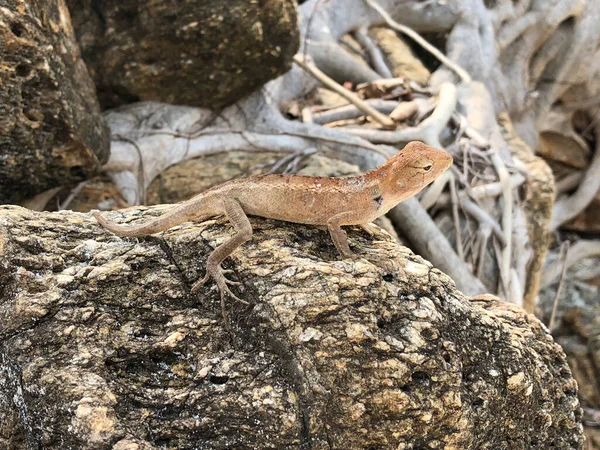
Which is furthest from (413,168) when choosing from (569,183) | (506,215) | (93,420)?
(569,183)

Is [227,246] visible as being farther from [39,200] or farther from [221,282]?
[39,200]

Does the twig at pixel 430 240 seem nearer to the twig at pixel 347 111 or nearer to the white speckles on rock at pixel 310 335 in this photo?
the twig at pixel 347 111

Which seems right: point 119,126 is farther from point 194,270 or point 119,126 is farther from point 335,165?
point 194,270

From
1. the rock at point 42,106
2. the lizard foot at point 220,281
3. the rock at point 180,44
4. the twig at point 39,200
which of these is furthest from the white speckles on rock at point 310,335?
the rock at point 180,44

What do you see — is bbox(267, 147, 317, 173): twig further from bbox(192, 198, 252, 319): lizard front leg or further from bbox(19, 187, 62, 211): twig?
bbox(192, 198, 252, 319): lizard front leg

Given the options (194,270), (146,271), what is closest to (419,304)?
(194,270)

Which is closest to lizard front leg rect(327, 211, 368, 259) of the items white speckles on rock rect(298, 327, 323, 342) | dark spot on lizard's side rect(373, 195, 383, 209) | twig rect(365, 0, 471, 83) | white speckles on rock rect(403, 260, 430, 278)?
dark spot on lizard's side rect(373, 195, 383, 209)
